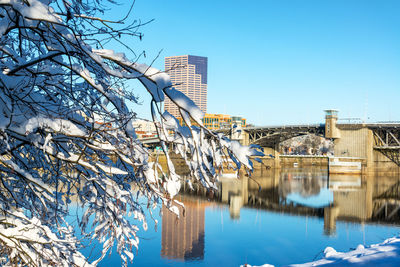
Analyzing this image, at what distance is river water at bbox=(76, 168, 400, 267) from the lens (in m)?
15.8

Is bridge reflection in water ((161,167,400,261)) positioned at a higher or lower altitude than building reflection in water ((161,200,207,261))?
higher

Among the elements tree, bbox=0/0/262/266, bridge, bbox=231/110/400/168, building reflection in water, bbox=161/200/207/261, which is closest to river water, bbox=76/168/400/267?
building reflection in water, bbox=161/200/207/261

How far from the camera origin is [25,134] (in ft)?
8.66

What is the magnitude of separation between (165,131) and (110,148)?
0.42m

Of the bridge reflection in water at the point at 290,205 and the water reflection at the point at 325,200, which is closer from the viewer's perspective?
the bridge reflection in water at the point at 290,205

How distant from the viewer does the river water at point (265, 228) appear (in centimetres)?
1585

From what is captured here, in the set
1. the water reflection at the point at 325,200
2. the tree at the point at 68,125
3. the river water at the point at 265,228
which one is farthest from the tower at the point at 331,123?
the tree at the point at 68,125

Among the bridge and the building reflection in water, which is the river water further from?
the bridge

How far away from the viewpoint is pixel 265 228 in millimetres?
21531

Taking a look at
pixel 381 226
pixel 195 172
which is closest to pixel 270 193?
pixel 381 226

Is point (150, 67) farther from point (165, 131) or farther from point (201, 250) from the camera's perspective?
point (201, 250)

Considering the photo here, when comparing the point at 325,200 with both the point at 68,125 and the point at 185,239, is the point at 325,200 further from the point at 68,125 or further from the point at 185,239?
the point at 68,125

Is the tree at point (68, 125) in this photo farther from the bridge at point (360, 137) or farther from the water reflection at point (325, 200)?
the bridge at point (360, 137)

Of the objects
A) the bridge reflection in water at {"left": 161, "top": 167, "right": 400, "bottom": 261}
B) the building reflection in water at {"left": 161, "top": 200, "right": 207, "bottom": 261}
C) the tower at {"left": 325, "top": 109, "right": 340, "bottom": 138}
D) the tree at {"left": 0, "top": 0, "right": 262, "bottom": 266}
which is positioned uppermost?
the tower at {"left": 325, "top": 109, "right": 340, "bottom": 138}
